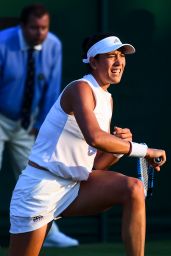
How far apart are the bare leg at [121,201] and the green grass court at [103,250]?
2149mm

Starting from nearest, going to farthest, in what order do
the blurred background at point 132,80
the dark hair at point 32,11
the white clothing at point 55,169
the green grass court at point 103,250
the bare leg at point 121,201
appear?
the bare leg at point 121,201 → the white clothing at point 55,169 → the dark hair at point 32,11 → the green grass court at point 103,250 → the blurred background at point 132,80

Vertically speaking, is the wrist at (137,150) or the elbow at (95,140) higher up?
the elbow at (95,140)

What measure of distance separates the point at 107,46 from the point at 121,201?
2.65 feet

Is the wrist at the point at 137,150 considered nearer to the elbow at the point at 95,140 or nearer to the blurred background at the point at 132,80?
the elbow at the point at 95,140

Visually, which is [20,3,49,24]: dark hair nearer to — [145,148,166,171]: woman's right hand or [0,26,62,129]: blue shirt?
[0,26,62,129]: blue shirt

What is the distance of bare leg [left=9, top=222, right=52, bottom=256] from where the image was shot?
552 cm

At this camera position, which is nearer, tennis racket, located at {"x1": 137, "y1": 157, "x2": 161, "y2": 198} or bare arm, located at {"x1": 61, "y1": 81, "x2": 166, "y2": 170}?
bare arm, located at {"x1": 61, "y1": 81, "x2": 166, "y2": 170}

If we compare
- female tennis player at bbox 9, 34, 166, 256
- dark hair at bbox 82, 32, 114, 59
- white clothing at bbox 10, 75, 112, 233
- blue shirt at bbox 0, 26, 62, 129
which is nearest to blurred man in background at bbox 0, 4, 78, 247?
blue shirt at bbox 0, 26, 62, 129

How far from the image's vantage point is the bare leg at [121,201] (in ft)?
17.9

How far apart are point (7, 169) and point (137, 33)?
1454 mm

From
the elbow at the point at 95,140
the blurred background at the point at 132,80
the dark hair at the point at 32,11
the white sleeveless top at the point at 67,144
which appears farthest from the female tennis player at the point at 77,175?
the blurred background at the point at 132,80

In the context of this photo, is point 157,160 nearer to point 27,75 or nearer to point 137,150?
point 137,150

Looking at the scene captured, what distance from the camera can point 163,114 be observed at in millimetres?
8539

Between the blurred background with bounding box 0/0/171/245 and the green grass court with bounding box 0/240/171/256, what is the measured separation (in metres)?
0.23
